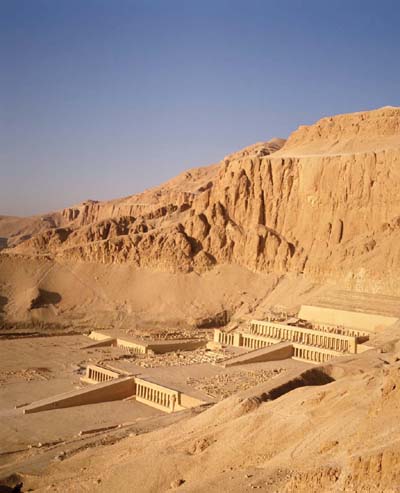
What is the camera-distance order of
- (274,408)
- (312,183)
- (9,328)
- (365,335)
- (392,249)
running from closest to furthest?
(274,408) → (365,335) → (392,249) → (9,328) → (312,183)

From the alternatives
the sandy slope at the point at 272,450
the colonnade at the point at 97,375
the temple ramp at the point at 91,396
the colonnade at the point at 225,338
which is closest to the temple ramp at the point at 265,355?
the colonnade at the point at 225,338

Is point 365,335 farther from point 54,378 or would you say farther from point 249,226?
point 249,226

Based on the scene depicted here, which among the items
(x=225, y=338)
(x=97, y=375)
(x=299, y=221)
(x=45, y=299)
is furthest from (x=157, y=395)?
(x=299, y=221)

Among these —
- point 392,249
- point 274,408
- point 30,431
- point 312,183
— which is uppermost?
point 312,183

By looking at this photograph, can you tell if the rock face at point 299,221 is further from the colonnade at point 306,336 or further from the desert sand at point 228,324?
the colonnade at point 306,336

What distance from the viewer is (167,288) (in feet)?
161

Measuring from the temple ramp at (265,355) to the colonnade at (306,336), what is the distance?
1.48 m

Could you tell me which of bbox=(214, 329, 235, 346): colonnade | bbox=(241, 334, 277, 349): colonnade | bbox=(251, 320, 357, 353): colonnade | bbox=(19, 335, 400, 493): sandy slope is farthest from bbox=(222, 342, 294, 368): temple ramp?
bbox=(19, 335, 400, 493): sandy slope

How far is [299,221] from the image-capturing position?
163ft

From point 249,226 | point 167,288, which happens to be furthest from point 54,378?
point 249,226

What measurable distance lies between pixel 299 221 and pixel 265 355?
21369mm

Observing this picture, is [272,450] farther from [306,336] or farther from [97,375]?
[306,336]

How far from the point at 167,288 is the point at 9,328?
12273mm

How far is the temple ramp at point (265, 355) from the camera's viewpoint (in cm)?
2892
